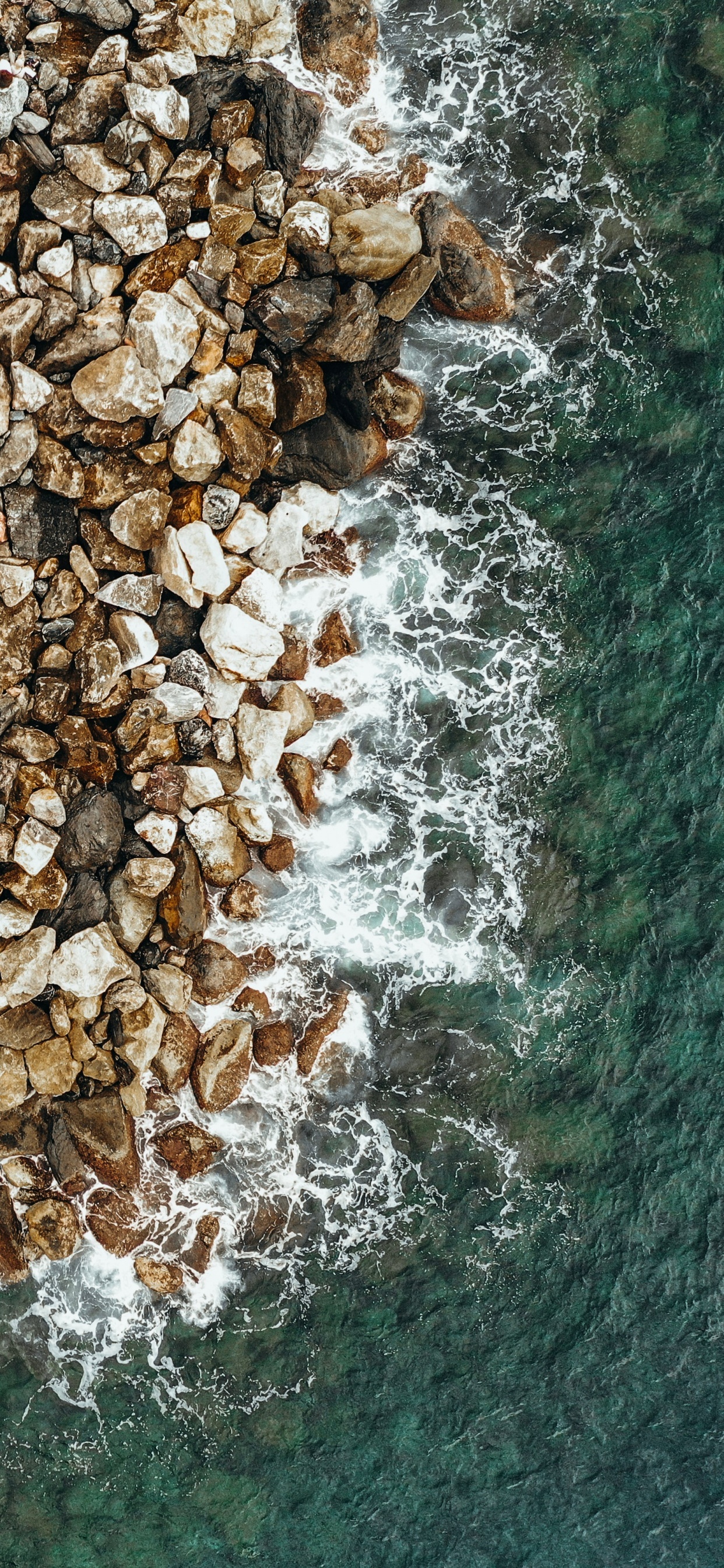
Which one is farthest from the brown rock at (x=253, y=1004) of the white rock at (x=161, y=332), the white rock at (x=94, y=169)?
the white rock at (x=94, y=169)

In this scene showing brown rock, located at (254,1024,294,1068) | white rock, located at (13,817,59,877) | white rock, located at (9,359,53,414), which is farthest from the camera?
brown rock, located at (254,1024,294,1068)

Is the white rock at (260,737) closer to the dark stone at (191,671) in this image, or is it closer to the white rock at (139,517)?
the dark stone at (191,671)

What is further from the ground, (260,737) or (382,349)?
(382,349)

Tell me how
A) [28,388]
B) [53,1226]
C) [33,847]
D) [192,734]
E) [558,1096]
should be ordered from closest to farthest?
1. [28,388]
2. [33,847]
3. [192,734]
4. [53,1226]
5. [558,1096]

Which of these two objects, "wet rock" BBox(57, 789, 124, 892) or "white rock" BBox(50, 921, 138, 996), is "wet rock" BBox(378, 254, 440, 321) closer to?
"wet rock" BBox(57, 789, 124, 892)

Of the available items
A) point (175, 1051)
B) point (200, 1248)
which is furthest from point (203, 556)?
point (200, 1248)

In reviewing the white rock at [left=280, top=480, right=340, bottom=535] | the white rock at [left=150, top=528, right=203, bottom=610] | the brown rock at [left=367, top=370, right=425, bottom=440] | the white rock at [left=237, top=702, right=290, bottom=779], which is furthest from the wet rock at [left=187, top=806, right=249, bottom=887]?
the brown rock at [left=367, top=370, right=425, bottom=440]

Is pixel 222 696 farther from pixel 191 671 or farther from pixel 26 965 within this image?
pixel 26 965
